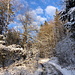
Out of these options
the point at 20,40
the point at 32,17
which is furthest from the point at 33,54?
the point at 32,17

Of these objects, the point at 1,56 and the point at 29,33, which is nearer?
the point at 1,56

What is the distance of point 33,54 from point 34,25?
15.3 feet

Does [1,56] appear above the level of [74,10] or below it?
below

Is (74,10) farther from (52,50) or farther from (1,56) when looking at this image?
(52,50)

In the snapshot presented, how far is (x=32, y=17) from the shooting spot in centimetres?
1295

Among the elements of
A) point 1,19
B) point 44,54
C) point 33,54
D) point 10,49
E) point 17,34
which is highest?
point 1,19

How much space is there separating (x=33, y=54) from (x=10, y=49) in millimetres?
3962

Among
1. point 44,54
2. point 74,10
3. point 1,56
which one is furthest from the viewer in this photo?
point 44,54

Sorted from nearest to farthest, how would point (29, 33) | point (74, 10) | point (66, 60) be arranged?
point (74, 10) → point (66, 60) → point (29, 33)

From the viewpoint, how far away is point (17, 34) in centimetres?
1134

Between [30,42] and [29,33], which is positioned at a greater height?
[29,33]

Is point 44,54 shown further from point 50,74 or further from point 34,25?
point 50,74

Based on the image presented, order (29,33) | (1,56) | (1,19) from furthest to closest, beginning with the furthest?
(29,33)
(1,19)
(1,56)

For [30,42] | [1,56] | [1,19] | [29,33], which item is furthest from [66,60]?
[1,19]
